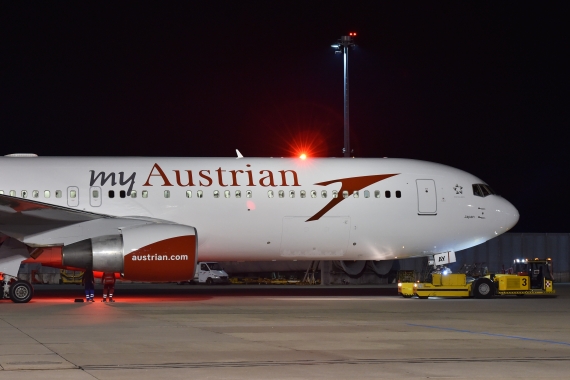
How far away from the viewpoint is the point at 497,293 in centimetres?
2378

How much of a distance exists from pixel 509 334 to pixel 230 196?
36.8 feet

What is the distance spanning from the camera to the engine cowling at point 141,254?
20406 millimetres

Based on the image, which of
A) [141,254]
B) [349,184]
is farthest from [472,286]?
[141,254]

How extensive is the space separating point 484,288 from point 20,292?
13012mm

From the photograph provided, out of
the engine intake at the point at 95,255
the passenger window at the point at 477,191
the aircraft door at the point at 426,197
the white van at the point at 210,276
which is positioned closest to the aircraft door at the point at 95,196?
the engine intake at the point at 95,255

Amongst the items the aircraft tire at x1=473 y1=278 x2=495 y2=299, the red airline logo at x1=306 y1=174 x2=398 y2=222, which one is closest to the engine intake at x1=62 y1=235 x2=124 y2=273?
the red airline logo at x1=306 y1=174 x2=398 y2=222

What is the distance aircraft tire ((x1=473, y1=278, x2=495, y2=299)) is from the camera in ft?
77.3

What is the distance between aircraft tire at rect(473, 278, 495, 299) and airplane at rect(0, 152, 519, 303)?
1.56 metres

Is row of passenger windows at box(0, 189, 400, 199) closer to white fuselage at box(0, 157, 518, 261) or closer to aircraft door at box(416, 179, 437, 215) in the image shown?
white fuselage at box(0, 157, 518, 261)

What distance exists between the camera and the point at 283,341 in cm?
1249

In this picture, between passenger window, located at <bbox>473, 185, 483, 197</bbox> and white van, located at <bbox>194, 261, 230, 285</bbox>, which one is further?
white van, located at <bbox>194, 261, 230, 285</bbox>

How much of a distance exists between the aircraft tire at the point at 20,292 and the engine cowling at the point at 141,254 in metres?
1.49

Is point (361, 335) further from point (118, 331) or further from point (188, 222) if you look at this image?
point (188, 222)

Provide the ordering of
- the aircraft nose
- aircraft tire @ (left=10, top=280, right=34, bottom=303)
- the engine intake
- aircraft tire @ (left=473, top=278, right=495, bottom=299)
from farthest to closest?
the aircraft nose → aircraft tire @ (left=473, top=278, right=495, bottom=299) → aircraft tire @ (left=10, top=280, right=34, bottom=303) → the engine intake
